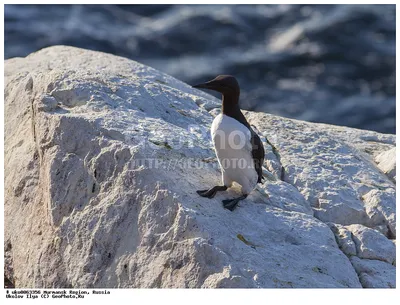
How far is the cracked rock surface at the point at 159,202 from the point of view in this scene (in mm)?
5578

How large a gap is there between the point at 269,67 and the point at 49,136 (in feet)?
29.3

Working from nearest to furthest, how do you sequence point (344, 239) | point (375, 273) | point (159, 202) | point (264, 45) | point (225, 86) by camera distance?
point (159, 202), point (375, 273), point (344, 239), point (225, 86), point (264, 45)

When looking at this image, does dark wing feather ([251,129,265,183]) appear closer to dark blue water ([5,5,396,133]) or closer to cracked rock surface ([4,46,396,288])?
cracked rock surface ([4,46,396,288])

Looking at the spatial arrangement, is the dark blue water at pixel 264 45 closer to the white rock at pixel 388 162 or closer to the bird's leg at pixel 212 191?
the white rock at pixel 388 162

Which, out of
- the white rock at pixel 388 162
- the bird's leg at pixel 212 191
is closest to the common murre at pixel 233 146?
the bird's leg at pixel 212 191

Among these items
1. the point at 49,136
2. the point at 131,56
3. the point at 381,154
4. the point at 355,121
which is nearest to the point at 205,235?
the point at 49,136

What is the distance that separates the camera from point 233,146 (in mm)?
6141

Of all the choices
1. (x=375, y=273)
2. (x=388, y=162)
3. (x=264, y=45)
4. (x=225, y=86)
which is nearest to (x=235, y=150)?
(x=225, y=86)

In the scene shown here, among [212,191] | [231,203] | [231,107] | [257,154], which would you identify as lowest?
[231,203]

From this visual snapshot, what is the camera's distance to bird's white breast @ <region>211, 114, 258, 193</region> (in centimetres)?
614

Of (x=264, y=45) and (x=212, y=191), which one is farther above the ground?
(x=264, y=45)

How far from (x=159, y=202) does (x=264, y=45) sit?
1013 cm

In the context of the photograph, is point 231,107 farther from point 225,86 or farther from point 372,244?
point 372,244

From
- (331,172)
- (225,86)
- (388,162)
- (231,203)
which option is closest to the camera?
(231,203)
